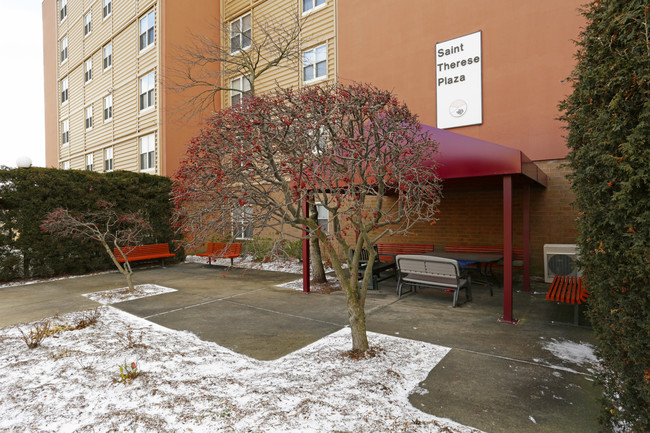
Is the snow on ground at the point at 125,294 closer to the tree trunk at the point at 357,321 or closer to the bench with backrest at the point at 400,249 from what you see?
the tree trunk at the point at 357,321

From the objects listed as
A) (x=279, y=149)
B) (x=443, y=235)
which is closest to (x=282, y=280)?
(x=443, y=235)

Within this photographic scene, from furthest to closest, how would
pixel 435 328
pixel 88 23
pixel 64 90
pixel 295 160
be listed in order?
pixel 64 90, pixel 88 23, pixel 435 328, pixel 295 160

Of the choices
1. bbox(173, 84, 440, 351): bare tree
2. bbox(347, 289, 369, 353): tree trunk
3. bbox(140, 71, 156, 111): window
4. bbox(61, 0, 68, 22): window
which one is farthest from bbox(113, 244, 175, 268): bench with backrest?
bbox(61, 0, 68, 22): window

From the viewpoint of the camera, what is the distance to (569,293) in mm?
5223

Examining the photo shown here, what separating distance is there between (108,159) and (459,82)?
59.4 ft

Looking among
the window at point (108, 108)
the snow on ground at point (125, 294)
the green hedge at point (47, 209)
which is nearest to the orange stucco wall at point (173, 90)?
the green hedge at point (47, 209)

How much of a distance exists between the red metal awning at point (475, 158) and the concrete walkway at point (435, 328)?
91.6 inches

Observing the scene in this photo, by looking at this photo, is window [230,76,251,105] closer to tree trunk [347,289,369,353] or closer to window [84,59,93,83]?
window [84,59,93,83]

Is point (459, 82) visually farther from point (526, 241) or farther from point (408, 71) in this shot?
point (526, 241)

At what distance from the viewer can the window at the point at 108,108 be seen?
18453mm

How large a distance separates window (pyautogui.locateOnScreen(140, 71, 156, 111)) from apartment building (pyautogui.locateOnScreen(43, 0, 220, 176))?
5 centimetres

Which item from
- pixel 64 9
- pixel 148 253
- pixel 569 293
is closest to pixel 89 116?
pixel 64 9

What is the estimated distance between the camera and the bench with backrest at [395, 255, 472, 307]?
5992mm

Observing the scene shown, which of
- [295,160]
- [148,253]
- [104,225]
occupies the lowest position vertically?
[148,253]
